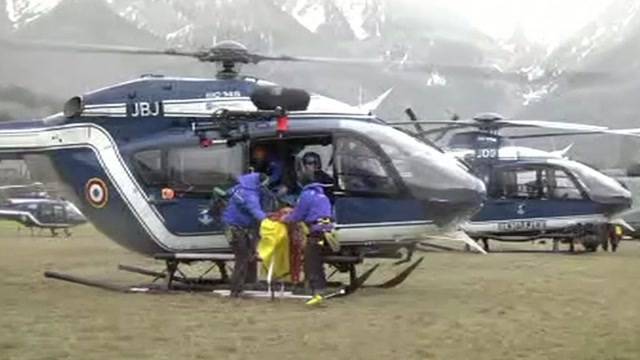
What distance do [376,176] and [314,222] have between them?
1282 mm

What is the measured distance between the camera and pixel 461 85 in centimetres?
6644

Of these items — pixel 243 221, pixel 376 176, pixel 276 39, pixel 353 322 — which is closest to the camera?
pixel 353 322

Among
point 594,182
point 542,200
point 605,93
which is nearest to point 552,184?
point 542,200

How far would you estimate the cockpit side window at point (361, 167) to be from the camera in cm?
1282

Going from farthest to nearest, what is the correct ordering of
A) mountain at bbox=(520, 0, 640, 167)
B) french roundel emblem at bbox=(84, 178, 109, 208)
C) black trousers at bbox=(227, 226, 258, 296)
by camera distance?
mountain at bbox=(520, 0, 640, 167) < french roundel emblem at bbox=(84, 178, 109, 208) < black trousers at bbox=(227, 226, 258, 296)

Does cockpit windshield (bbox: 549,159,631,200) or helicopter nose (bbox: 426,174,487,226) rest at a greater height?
cockpit windshield (bbox: 549,159,631,200)

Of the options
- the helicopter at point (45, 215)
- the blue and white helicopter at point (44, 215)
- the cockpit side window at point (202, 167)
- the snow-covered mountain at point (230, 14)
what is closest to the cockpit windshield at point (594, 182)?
the cockpit side window at point (202, 167)

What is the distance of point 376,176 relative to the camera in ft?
42.2

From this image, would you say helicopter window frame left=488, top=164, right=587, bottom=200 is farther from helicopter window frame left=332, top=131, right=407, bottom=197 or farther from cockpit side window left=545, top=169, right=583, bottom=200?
helicopter window frame left=332, top=131, right=407, bottom=197

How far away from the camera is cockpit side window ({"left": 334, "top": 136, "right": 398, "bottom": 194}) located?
12.8m

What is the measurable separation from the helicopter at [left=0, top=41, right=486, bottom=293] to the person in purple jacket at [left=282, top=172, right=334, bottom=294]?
0.55 meters

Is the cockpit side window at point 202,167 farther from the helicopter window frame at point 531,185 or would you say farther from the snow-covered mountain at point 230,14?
the snow-covered mountain at point 230,14

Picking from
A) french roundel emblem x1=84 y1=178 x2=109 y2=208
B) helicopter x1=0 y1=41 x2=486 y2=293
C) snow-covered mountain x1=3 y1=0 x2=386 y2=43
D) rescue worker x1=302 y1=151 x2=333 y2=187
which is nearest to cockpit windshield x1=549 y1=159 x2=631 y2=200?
helicopter x1=0 y1=41 x2=486 y2=293

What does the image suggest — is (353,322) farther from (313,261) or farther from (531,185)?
(531,185)
